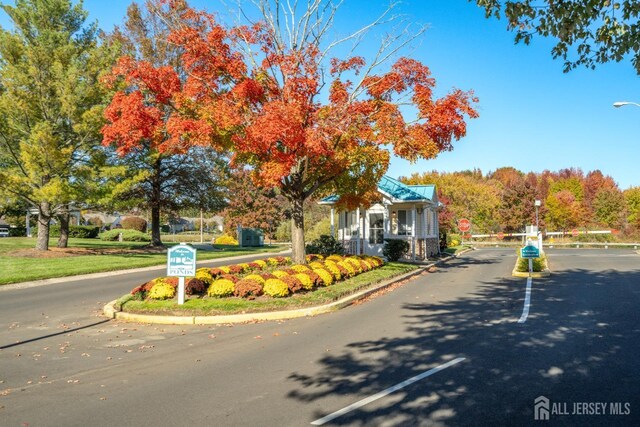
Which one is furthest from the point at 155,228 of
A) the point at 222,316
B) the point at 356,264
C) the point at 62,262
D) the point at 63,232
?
the point at 222,316

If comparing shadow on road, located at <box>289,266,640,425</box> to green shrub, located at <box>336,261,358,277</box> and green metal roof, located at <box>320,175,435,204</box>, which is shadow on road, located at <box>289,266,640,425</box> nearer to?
green shrub, located at <box>336,261,358,277</box>

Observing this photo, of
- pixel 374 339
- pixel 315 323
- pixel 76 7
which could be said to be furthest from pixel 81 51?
pixel 374 339

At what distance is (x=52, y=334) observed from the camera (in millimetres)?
8953

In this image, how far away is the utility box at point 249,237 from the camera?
40156 mm

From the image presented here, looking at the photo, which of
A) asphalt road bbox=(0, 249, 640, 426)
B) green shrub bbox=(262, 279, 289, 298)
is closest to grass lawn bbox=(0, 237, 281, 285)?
asphalt road bbox=(0, 249, 640, 426)

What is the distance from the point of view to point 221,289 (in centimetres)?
1130

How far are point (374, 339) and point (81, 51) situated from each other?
2420 centimetres

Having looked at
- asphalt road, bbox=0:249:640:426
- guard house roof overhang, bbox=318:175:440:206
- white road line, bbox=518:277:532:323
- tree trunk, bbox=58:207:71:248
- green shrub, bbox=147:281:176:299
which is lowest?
asphalt road, bbox=0:249:640:426

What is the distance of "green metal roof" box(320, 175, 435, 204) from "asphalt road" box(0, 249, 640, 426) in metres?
13.3

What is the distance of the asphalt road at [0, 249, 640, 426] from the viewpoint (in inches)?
192

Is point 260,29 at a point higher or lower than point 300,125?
higher

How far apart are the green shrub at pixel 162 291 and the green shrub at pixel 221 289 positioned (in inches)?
32.9

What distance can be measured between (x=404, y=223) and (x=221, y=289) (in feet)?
52.3

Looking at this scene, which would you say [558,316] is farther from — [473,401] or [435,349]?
[473,401]
